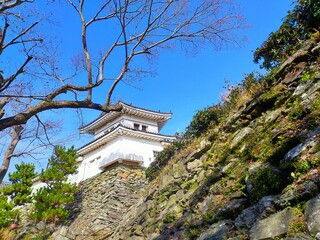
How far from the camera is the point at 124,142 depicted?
68.1 ft

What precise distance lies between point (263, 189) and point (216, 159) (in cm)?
322

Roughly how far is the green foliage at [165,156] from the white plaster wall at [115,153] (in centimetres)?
373

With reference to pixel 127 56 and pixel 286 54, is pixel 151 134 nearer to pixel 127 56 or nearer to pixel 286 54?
pixel 286 54

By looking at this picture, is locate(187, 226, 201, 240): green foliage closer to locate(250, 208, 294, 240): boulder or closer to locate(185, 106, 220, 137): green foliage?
locate(250, 208, 294, 240): boulder

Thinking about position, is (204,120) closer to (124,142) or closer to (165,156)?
(165,156)

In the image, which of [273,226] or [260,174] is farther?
[260,174]

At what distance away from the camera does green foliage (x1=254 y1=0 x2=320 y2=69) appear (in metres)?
7.21

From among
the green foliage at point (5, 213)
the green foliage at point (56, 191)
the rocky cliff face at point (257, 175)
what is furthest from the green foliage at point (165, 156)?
the green foliage at point (5, 213)

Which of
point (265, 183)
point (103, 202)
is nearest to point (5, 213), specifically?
point (103, 202)

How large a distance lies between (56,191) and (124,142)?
237 inches

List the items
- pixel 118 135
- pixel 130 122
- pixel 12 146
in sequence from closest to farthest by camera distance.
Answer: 1. pixel 12 146
2. pixel 118 135
3. pixel 130 122

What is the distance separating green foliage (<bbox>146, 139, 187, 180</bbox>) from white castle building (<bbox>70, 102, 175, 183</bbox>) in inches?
139

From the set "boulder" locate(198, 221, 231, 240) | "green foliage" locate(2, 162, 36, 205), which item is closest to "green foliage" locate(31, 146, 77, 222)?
"green foliage" locate(2, 162, 36, 205)

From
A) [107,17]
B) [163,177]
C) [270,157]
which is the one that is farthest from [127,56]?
[163,177]
